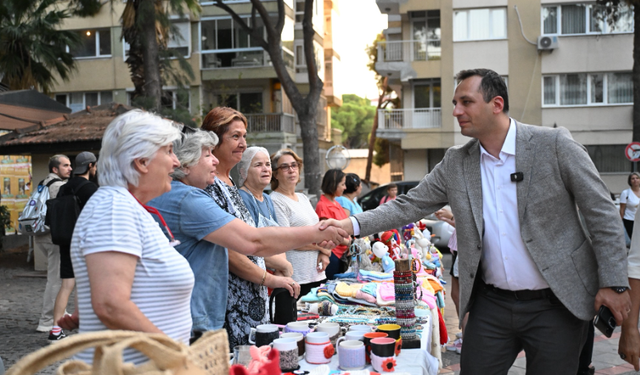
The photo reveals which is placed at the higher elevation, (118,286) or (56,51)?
(56,51)

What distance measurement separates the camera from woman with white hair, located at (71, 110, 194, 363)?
75.5 inches

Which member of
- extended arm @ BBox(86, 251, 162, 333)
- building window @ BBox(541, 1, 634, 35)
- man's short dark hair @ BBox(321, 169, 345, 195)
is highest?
building window @ BBox(541, 1, 634, 35)

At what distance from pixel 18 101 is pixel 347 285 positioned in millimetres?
5928

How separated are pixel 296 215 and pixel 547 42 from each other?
74.3ft

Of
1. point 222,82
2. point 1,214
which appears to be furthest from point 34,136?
point 222,82

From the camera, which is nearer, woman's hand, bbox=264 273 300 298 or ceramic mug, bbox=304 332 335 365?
ceramic mug, bbox=304 332 335 365

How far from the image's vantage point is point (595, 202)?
2.73 m

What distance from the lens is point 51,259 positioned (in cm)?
709

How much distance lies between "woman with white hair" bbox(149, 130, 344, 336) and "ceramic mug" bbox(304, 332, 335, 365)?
1.49 ft

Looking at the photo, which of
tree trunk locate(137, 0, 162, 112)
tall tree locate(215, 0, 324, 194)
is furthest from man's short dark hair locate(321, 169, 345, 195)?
tall tree locate(215, 0, 324, 194)

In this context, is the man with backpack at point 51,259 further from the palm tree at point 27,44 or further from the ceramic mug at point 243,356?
the palm tree at point 27,44

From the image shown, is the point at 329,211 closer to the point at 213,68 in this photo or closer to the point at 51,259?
the point at 51,259

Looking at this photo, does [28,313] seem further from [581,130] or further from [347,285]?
[581,130]

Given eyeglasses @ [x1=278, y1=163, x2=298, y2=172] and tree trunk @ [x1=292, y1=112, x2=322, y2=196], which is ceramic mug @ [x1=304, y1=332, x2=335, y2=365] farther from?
tree trunk @ [x1=292, y1=112, x2=322, y2=196]
